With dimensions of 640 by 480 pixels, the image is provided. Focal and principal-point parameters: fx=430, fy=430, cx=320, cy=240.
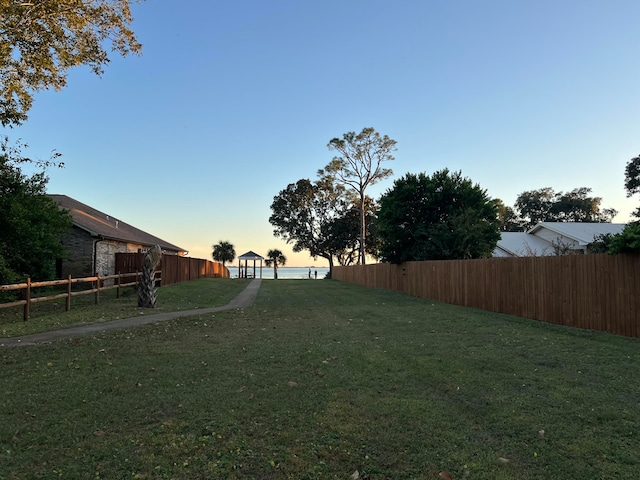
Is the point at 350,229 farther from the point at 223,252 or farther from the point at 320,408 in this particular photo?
the point at 320,408

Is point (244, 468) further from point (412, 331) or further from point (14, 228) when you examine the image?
point (14, 228)

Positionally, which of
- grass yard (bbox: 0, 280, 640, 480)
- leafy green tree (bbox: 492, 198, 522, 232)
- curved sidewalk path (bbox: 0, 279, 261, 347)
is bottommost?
grass yard (bbox: 0, 280, 640, 480)

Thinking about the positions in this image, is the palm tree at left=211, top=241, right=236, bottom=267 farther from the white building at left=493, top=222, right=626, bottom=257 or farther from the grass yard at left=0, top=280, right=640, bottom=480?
the grass yard at left=0, top=280, right=640, bottom=480

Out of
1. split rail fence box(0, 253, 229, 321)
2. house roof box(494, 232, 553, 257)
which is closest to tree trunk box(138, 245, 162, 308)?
split rail fence box(0, 253, 229, 321)

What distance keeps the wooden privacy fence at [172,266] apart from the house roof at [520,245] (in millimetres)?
22180

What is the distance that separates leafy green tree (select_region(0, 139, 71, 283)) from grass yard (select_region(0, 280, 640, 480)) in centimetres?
866

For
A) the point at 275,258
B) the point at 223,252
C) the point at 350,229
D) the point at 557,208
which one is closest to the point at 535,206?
the point at 557,208

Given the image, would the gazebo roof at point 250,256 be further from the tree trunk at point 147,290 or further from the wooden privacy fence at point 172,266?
the tree trunk at point 147,290

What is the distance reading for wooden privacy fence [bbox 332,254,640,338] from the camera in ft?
29.2

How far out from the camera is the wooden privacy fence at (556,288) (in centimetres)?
891

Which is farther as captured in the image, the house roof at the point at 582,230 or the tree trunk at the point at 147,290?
the house roof at the point at 582,230

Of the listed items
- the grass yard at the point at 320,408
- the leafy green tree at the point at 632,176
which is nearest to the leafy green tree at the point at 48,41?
the grass yard at the point at 320,408

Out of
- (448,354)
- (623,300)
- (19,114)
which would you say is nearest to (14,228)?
(19,114)

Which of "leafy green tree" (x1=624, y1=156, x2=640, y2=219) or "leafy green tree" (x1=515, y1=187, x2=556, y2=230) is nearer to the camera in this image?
"leafy green tree" (x1=624, y1=156, x2=640, y2=219)
